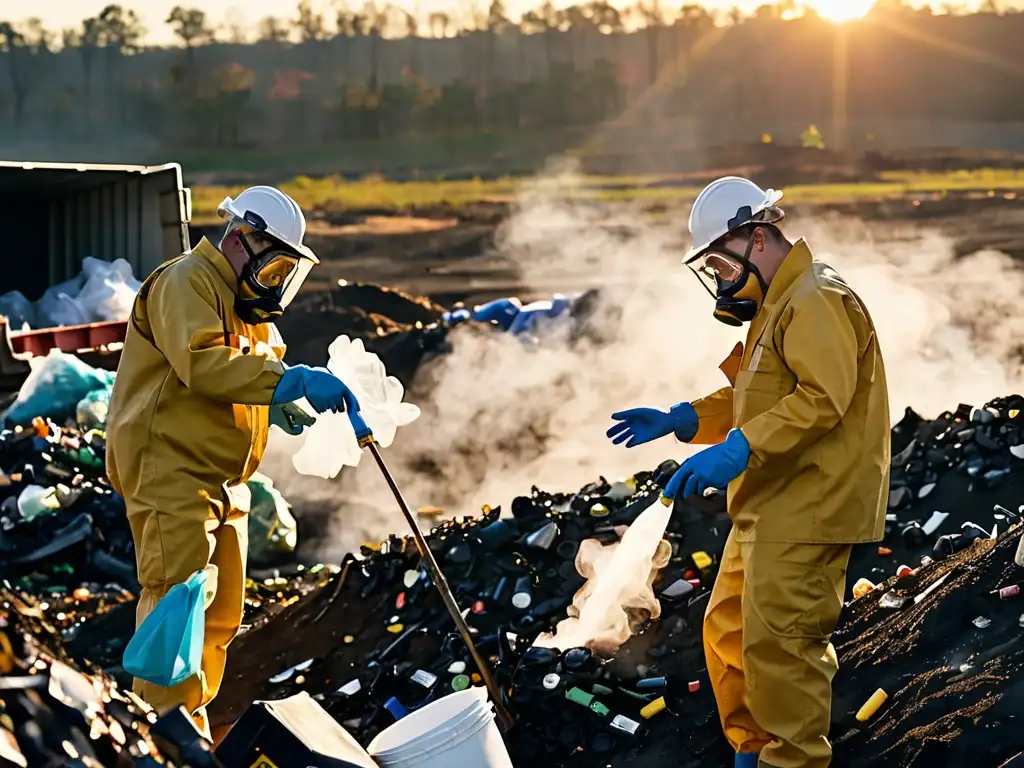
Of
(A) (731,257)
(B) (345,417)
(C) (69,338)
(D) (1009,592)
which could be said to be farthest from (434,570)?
(C) (69,338)

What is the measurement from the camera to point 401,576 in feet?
21.4

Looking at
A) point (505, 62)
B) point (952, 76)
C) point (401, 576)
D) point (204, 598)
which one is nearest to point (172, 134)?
point (505, 62)

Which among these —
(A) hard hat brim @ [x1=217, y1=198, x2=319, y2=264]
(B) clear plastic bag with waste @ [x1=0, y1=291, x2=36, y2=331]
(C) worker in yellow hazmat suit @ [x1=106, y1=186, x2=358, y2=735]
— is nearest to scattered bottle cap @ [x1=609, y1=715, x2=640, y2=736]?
(C) worker in yellow hazmat suit @ [x1=106, y1=186, x2=358, y2=735]

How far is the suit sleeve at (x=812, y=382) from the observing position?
3672 mm

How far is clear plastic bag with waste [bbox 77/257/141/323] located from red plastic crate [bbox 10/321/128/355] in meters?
0.79

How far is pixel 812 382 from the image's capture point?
3.69 metres

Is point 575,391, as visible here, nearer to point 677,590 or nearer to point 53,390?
point 53,390

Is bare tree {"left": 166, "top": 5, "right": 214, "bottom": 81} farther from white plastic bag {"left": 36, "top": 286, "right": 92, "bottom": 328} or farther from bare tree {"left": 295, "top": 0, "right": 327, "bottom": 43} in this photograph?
white plastic bag {"left": 36, "top": 286, "right": 92, "bottom": 328}

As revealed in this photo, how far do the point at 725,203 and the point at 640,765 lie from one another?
78.5 inches

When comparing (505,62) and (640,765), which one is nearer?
(640,765)

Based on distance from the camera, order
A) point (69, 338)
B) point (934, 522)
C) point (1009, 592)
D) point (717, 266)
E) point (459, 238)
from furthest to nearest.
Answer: point (459, 238) → point (69, 338) → point (934, 522) → point (1009, 592) → point (717, 266)

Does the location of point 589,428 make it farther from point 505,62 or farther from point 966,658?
point 505,62

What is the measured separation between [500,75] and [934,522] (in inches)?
839

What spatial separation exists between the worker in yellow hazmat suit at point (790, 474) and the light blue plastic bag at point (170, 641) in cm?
151
